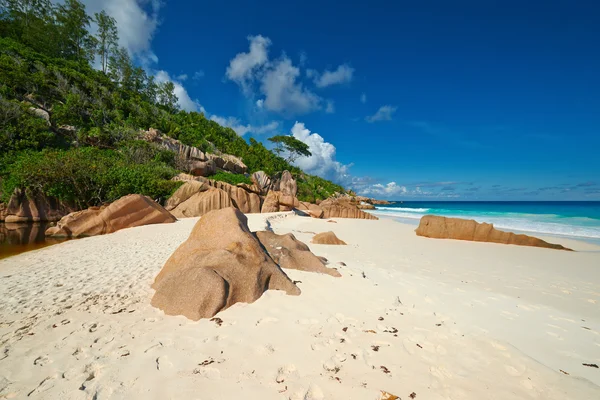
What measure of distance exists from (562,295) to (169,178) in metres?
24.7

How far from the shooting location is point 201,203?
19.2 m

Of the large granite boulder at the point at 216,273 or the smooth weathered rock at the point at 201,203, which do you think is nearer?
the large granite boulder at the point at 216,273

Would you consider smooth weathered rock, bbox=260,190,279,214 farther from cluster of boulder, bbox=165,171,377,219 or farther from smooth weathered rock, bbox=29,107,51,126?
smooth weathered rock, bbox=29,107,51,126

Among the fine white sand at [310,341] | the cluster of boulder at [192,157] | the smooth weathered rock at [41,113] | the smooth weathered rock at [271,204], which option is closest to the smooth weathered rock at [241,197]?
the smooth weathered rock at [271,204]

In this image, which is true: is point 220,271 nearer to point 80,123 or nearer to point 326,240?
point 326,240

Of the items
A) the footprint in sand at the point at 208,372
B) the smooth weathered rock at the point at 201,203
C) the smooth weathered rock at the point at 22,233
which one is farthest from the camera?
the smooth weathered rock at the point at 201,203

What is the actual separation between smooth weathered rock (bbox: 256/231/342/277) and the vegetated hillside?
16.6 metres

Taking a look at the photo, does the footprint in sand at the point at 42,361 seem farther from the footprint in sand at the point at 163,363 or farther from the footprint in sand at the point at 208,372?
the footprint in sand at the point at 208,372

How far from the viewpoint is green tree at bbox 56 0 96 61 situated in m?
42.1

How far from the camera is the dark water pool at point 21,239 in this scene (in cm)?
934

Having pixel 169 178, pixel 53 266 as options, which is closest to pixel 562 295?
pixel 53 266

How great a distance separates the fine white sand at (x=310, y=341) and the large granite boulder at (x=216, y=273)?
21cm

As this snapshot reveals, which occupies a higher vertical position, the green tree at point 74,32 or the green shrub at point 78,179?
the green tree at point 74,32

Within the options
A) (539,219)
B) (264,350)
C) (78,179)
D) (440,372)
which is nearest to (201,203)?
(78,179)
